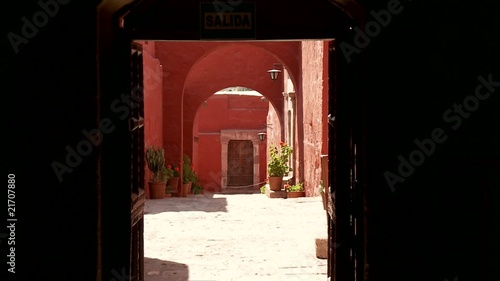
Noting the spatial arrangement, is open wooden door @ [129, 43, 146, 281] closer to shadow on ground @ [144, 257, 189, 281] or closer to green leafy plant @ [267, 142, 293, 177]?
shadow on ground @ [144, 257, 189, 281]

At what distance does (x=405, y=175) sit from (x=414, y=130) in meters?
0.26

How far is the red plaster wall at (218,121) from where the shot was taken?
25.7 m

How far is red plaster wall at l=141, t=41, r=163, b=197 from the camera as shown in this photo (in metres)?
13.2

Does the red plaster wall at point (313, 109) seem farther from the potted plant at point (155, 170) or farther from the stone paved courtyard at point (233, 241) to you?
the potted plant at point (155, 170)

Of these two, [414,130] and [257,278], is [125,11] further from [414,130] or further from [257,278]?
[257,278]

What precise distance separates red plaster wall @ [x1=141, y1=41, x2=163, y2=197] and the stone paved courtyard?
1.94 meters

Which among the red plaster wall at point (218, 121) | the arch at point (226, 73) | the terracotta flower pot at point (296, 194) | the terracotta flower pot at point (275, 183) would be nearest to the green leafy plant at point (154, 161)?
the terracotta flower pot at point (296, 194)

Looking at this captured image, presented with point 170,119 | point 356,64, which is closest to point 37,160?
point 356,64

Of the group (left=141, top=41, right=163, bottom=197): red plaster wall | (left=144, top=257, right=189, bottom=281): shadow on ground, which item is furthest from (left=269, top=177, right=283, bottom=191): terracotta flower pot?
(left=144, top=257, right=189, bottom=281): shadow on ground

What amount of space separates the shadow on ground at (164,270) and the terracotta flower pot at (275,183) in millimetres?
9174

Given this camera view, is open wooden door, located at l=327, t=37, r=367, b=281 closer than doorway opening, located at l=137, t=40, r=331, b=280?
Yes

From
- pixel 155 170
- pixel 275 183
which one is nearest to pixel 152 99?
pixel 155 170

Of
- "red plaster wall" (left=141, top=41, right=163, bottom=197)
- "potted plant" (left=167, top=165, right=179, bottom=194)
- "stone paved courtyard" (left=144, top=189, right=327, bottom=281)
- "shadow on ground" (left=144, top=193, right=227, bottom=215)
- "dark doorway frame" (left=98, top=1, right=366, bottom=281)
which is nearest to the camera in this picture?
"dark doorway frame" (left=98, top=1, right=366, bottom=281)

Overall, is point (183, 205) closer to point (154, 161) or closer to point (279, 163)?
point (154, 161)
